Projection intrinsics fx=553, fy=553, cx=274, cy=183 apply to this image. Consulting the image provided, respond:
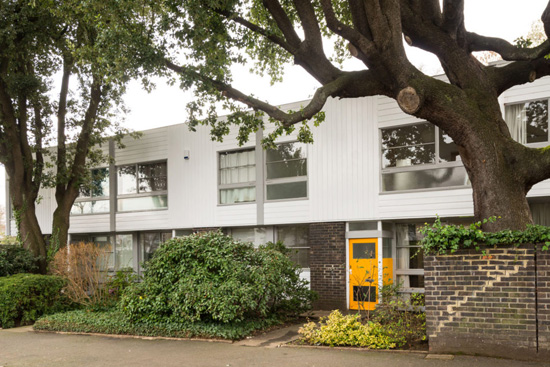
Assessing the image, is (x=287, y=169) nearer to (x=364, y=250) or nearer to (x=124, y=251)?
(x=364, y=250)

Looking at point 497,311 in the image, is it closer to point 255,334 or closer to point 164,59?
point 255,334

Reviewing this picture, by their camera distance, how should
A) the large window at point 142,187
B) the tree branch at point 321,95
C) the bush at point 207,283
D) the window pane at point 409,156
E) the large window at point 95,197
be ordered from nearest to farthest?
the tree branch at point 321,95, the bush at point 207,283, the window pane at point 409,156, the large window at point 142,187, the large window at point 95,197

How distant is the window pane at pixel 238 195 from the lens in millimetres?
17547

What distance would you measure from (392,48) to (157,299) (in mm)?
6868

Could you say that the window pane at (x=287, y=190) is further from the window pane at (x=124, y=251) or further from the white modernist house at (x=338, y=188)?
the window pane at (x=124, y=251)

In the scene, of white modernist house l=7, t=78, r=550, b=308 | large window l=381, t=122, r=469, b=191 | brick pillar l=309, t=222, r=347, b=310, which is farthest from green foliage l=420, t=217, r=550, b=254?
brick pillar l=309, t=222, r=347, b=310

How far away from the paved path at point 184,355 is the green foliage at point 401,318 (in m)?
0.62

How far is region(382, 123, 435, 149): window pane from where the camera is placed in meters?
14.4

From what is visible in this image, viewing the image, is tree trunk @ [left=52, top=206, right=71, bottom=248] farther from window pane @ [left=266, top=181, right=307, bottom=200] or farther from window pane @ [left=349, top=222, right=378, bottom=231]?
window pane @ [left=349, top=222, right=378, bottom=231]

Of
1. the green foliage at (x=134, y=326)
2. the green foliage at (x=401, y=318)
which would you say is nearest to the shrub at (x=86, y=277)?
the green foliage at (x=134, y=326)

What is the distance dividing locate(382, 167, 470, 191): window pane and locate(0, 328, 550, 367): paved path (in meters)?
6.09

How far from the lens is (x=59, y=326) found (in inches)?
512

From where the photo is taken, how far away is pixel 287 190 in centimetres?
1673

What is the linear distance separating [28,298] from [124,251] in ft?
23.4
